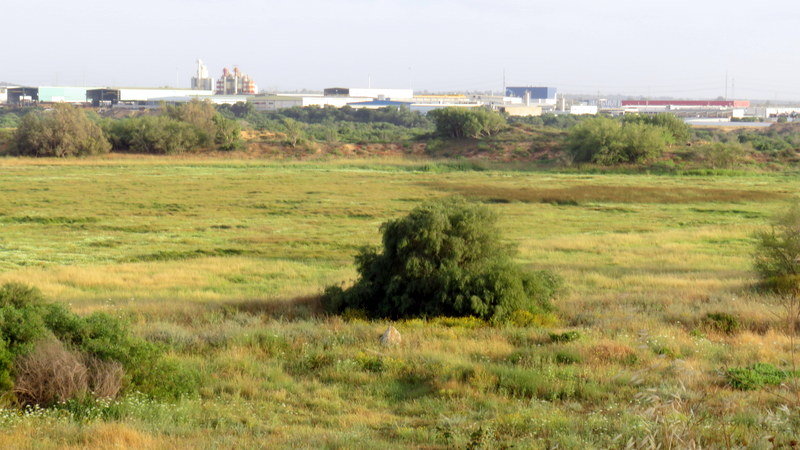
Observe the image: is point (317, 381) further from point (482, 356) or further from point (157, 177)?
point (157, 177)

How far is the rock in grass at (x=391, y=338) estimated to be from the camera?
1232 cm

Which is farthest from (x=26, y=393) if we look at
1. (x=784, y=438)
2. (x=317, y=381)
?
(x=784, y=438)

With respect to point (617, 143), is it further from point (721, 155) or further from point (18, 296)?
point (18, 296)

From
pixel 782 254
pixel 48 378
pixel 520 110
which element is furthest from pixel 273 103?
pixel 48 378

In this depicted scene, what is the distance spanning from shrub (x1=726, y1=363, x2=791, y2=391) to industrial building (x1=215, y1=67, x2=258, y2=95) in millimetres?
181762

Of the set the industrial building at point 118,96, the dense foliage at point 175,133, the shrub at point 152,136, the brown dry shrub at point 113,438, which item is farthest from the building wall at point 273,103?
the brown dry shrub at point 113,438

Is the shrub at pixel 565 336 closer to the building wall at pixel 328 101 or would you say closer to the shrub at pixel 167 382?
the shrub at pixel 167 382

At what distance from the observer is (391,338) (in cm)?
1248

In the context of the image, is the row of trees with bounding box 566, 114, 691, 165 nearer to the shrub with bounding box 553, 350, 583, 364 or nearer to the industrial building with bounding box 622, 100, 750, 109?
the shrub with bounding box 553, 350, 583, 364

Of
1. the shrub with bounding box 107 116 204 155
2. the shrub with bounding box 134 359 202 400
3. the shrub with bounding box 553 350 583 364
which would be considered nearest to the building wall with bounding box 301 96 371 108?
the shrub with bounding box 107 116 204 155

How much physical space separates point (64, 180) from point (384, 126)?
7268 cm

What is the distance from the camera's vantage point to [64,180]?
5103cm

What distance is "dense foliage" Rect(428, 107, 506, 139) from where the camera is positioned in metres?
80.0

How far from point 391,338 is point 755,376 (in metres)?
5.08
